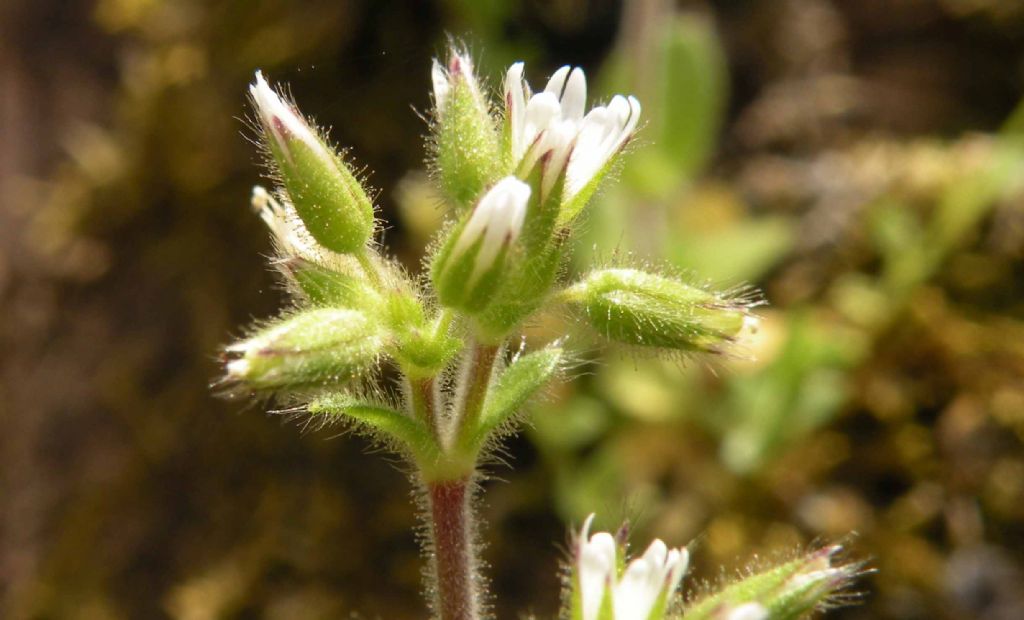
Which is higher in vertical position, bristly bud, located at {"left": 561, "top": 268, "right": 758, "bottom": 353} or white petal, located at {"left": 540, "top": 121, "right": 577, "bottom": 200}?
white petal, located at {"left": 540, "top": 121, "right": 577, "bottom": 200}

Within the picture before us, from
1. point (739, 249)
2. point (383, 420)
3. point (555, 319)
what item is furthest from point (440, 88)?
point (739, 249)

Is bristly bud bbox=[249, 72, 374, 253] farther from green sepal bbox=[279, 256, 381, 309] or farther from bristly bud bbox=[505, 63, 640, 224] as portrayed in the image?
bristly bud bbox=[505, 63, 640, 224]

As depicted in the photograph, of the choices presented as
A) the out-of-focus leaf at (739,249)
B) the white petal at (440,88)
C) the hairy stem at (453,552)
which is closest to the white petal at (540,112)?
the white petal at (440,88)

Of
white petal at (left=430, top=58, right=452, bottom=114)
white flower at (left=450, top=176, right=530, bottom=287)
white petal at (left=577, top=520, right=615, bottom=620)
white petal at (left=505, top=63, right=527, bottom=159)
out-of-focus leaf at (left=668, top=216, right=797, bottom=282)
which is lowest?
white petal at (left=577, top=520, right=615, bottom=620)

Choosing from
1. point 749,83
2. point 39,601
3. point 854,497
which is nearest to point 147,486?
point 39,601

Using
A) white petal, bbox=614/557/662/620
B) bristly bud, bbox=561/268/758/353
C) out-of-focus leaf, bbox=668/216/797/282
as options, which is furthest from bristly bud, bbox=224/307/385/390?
out-of-focus leaf, bbox=668/216/797/282

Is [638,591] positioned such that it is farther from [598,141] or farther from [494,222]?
[598,141]

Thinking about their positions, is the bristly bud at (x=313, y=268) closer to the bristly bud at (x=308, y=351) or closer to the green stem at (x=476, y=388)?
the bristly bud at (x=308, y=351)
